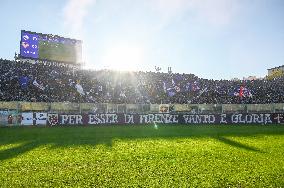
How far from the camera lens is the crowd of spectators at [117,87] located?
4316 centimetres

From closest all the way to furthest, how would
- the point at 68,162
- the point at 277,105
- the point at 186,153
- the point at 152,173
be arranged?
the point at 152,173 < the point at 68,162 < the point at 186,153 < the point at 277,105

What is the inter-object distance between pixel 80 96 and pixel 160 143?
2539 centimetres

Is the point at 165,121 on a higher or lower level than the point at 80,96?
lower

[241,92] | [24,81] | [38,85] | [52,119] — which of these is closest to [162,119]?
[52,119]

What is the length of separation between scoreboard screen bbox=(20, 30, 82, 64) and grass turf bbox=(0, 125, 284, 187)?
25.5 metres

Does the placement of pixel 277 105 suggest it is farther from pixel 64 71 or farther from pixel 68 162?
pixel 68 162

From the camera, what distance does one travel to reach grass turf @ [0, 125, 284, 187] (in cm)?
1259

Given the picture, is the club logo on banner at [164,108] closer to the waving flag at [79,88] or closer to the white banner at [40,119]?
the waving flag at [79,88]

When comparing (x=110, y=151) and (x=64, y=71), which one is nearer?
(x=110, y=151)

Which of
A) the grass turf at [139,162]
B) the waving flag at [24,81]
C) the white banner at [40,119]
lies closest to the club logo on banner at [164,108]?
the white banner at [40,119]

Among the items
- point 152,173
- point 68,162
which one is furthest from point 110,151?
point 152,173

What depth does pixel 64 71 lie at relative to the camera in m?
49.7

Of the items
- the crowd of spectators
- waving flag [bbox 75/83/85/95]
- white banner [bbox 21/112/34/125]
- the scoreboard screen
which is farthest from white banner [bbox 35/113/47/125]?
the scoreboard screen

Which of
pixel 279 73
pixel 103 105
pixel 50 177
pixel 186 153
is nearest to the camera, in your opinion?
pixel 50 177
